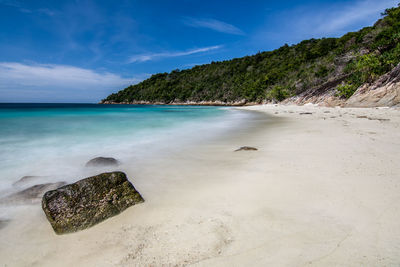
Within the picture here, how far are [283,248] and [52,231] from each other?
2341 millimetres

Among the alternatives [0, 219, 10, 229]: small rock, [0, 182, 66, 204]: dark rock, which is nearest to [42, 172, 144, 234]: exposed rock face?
[0, 219, 10, 229]: small rock

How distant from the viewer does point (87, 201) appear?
7.84ft

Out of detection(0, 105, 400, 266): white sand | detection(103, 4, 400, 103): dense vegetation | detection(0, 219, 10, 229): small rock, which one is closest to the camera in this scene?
detection(0, 105, 400, 266): white sand

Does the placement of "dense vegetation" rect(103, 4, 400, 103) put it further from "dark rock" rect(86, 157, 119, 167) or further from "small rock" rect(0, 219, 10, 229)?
"small rock" rect(0, 219, 10, 229)

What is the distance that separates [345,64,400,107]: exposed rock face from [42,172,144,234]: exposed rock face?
19.4 m

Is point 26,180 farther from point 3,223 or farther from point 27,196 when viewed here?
point 3,223

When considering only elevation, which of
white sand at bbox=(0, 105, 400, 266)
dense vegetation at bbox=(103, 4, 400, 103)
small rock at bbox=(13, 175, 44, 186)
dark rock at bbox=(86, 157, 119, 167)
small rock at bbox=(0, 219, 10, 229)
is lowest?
small rock at bbox=(13, 175, 44, 186)

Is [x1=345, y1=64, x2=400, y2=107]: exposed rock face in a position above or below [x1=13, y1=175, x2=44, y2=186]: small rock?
above

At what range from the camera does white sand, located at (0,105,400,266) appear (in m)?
1.65

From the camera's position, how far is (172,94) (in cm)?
9856

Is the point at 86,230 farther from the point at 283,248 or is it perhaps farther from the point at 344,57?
the point at 344,57

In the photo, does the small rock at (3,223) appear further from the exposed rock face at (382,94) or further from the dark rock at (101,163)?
the exposed rock face at (382,94)

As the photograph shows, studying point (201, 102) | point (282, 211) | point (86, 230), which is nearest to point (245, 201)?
point (282, 211)

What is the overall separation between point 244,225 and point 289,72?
6065 centimetres
